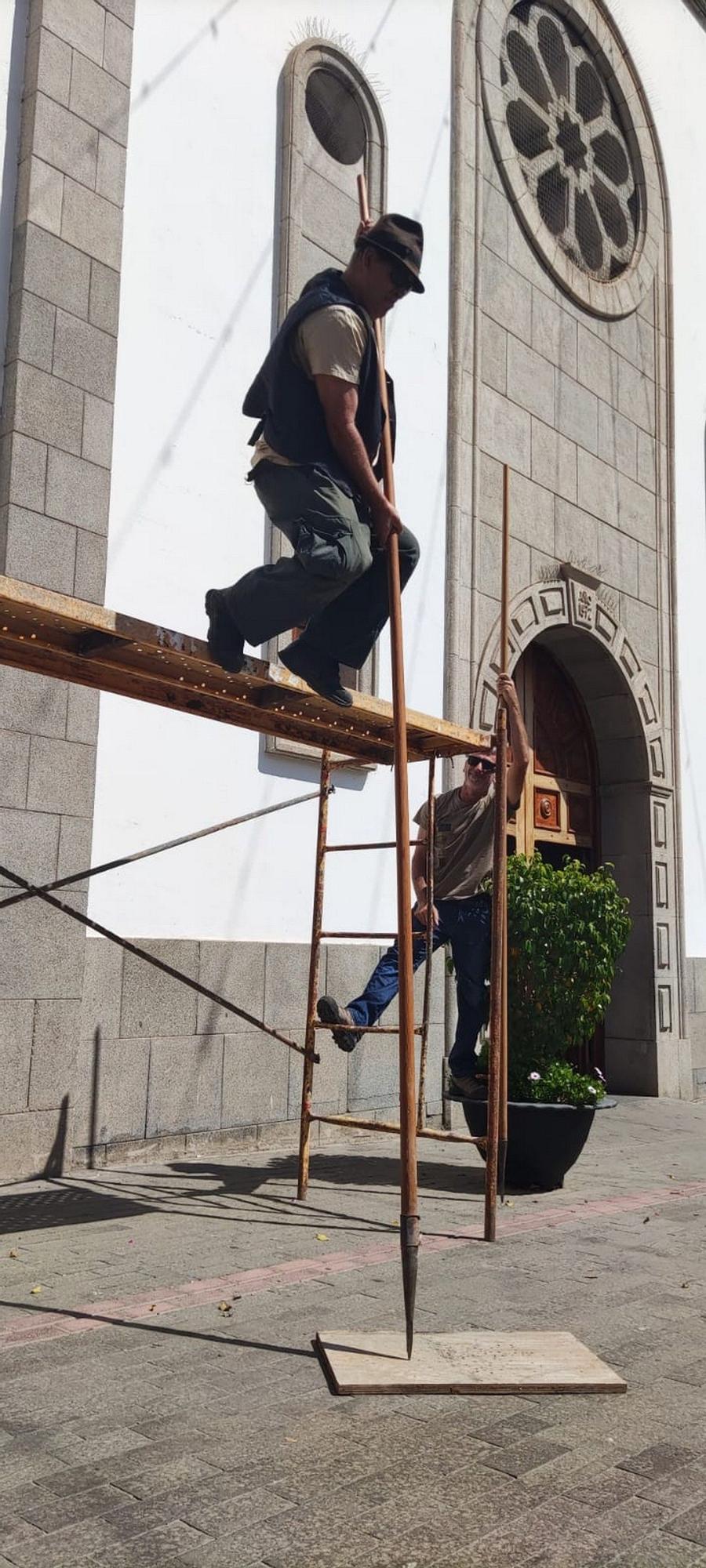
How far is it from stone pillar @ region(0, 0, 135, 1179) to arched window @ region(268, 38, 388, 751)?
1508 millimetres

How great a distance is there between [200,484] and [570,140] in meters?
7.55

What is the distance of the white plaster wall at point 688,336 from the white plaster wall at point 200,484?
5049 millimetres

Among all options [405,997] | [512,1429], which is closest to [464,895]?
[405,997]

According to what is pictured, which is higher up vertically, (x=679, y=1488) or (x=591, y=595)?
(x=591, y=595)

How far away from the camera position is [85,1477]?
3.03 m

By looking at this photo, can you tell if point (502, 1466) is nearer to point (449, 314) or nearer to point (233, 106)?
point (233, 106)

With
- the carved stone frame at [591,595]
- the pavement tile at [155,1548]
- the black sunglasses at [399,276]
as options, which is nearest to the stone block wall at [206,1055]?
the carved stone frame at [591,595]

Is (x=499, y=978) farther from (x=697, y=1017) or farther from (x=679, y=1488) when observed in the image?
(x=697, y=1017)

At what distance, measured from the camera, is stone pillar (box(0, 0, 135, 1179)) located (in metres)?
7.02

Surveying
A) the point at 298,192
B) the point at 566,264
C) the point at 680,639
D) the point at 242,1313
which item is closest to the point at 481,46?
the point at 566,264

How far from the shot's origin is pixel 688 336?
14.9m

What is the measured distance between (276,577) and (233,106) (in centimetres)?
631

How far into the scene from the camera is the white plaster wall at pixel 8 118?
24.6ft

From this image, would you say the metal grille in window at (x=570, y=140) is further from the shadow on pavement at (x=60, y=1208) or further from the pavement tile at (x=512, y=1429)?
the pavement tile at (x=512, y=1429)
